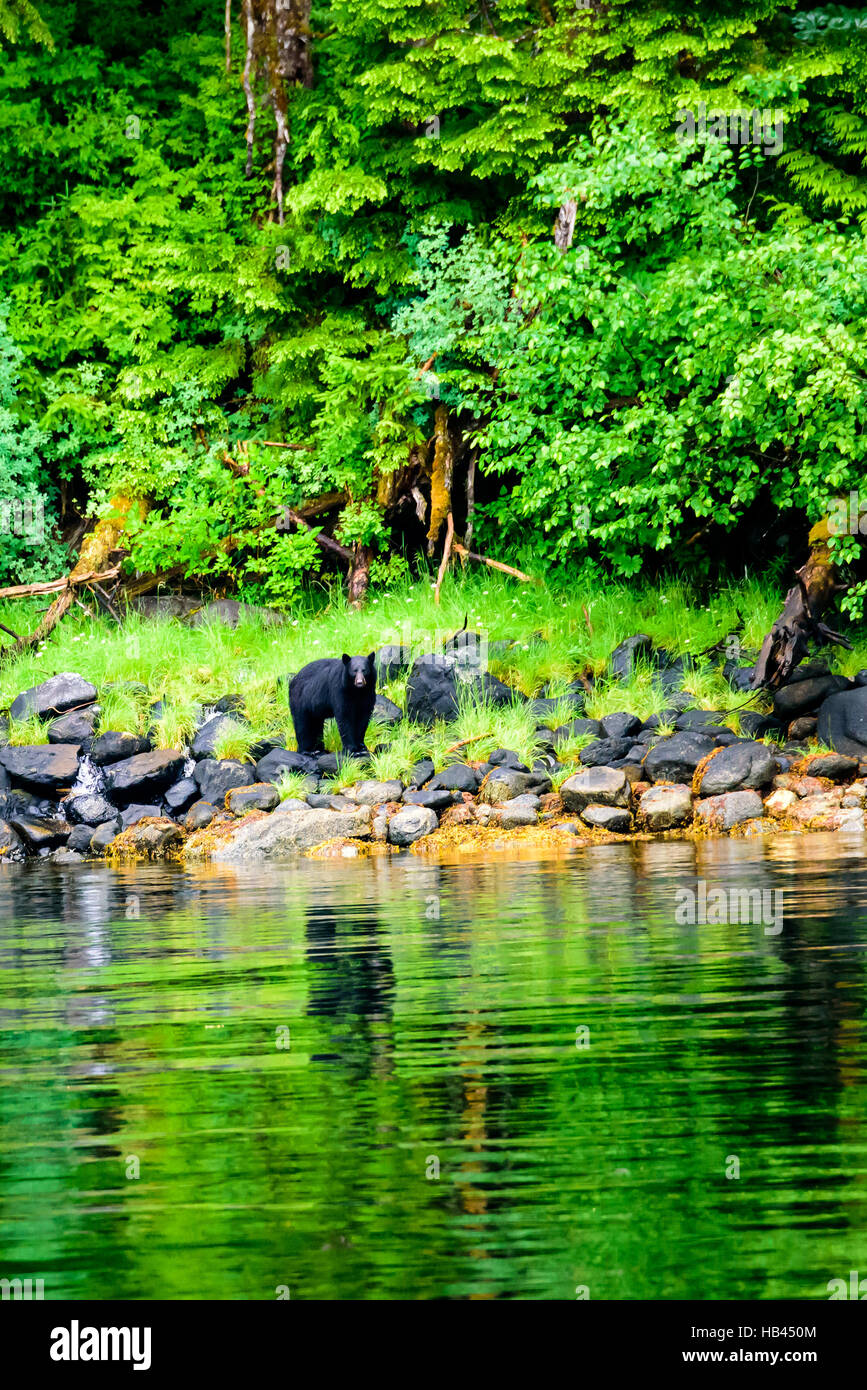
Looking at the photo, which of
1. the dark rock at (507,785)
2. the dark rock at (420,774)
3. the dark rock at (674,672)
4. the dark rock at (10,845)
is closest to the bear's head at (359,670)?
the dark rock at (420,774)

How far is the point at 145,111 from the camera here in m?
26.0

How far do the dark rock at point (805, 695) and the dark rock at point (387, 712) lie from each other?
4558mm

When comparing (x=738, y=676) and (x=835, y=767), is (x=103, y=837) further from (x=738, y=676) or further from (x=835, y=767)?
(x=835, y=767)

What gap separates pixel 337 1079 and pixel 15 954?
4.46 m

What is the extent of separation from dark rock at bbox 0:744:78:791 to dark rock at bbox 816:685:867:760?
890cm

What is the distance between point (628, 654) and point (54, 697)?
751cm

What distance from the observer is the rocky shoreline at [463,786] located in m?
15.6

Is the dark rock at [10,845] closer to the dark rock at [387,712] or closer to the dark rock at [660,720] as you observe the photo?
the dark rock at [387,712]

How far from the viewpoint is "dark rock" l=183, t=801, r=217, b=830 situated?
56.4ft

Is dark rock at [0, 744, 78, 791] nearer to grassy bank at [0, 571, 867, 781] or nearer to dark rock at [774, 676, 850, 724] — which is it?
grassy bank at [0, 571, 867, 781]

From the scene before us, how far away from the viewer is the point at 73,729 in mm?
19125

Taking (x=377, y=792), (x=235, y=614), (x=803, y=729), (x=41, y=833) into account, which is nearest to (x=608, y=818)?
(x=377, y=792)

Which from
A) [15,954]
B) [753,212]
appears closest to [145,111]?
[753,212]
